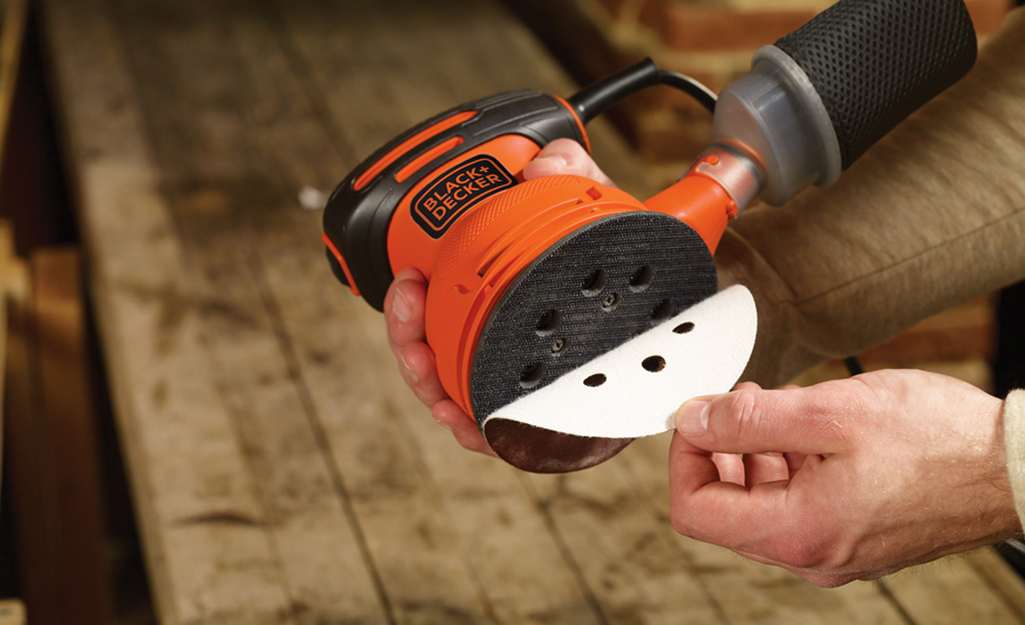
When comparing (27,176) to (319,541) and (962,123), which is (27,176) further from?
(962,123)

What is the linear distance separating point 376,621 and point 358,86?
1121 mm

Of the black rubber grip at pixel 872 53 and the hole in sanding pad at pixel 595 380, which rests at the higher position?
the black rubber grip at pixel 872 53

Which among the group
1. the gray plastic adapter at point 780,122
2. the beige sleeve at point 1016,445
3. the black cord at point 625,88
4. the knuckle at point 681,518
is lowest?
the knuckle at point 681,518

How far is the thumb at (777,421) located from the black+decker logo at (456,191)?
0.77 ft

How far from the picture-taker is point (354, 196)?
72 cm

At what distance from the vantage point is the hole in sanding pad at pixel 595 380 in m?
0.61

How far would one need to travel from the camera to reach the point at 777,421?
1.81 feet

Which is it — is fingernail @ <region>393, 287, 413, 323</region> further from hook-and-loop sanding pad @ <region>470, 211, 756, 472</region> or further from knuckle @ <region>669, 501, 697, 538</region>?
knuckle @ <region>669, 501, 697, 538</region>

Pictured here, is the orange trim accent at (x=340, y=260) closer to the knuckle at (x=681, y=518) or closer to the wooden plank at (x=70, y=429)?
the knuckle at (x=681, y=518)

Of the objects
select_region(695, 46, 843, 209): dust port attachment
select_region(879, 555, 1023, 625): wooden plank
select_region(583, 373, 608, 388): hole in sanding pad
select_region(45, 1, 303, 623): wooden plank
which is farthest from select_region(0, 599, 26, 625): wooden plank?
select_region(879, 555, 1023, 625): wooden plank

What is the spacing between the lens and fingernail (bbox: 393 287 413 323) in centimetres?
67

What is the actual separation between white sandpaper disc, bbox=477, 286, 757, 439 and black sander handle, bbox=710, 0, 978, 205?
0.11m

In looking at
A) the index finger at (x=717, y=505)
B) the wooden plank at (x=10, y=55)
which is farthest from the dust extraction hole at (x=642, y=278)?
the wooden plank at (x=10, y=55)

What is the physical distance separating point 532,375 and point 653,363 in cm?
9
